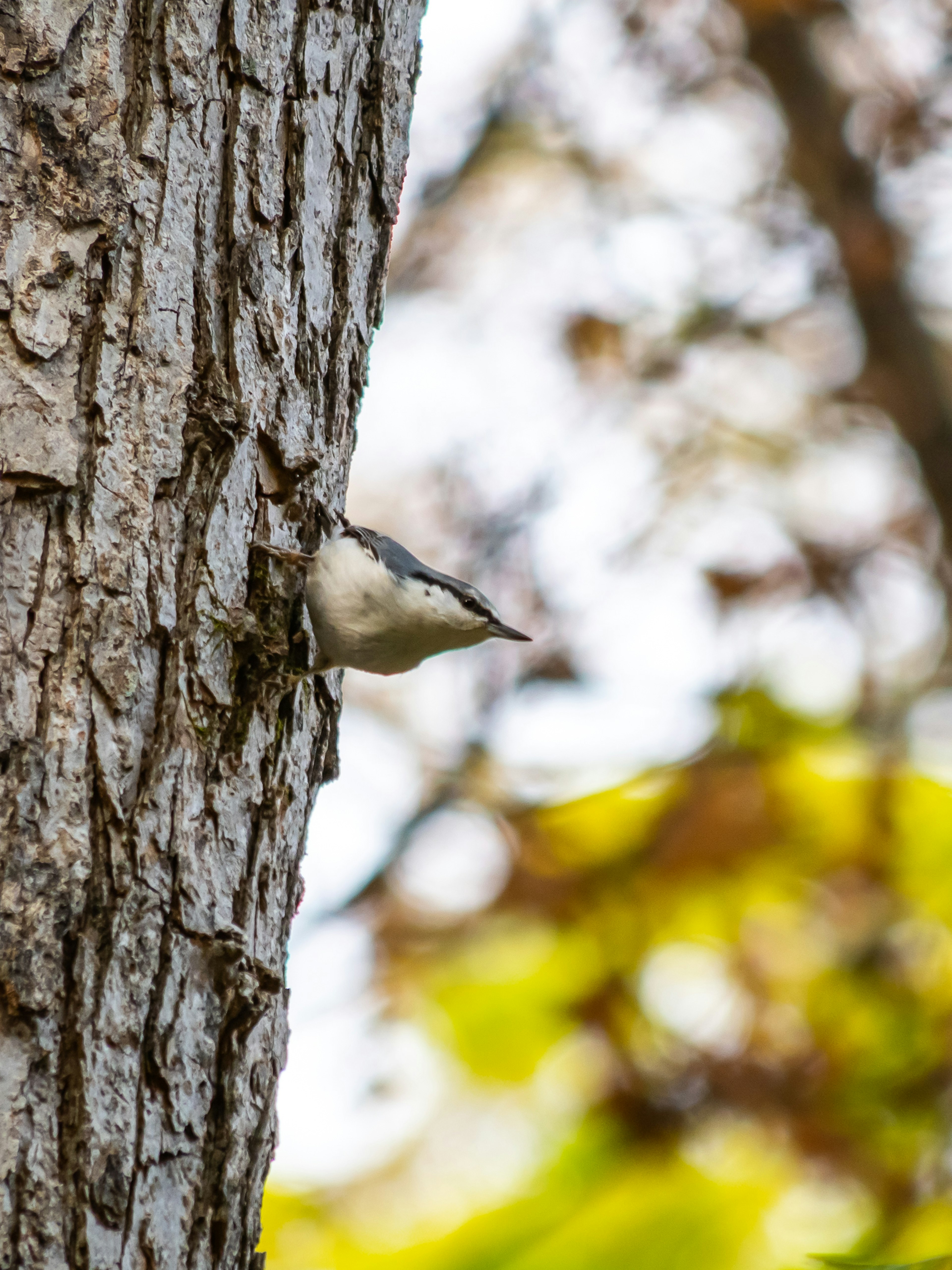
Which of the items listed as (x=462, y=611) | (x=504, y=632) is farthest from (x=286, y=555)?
(x=504, y=632)

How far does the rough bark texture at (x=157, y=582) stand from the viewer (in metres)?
1.37

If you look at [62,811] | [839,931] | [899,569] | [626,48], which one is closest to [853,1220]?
[839,931]

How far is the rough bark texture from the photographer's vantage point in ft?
4.50

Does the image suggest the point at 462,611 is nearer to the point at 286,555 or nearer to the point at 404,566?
the point at 404,566

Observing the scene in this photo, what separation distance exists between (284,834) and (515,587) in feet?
9.91

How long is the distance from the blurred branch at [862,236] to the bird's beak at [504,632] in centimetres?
268

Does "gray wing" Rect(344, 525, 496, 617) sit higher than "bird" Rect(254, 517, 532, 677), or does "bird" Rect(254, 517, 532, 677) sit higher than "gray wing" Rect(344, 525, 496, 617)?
"gray wing" Rect(344, 525, 496, 617)

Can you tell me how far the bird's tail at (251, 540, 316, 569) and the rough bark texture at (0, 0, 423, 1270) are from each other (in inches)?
0.7

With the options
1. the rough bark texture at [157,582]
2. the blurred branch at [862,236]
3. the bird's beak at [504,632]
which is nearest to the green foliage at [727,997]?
the blurred branch at [862,236]

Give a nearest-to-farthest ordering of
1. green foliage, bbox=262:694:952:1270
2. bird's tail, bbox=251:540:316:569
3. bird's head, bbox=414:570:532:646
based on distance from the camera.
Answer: bird's tail, bbox=251:540:316:569 < bird's head, bbox=414:570:532:646 < green foliage, bbox=262:694:952:1270

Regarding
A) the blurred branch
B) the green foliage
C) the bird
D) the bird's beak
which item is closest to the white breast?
the bird

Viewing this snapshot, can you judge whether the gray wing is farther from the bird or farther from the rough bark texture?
the rough bark texture

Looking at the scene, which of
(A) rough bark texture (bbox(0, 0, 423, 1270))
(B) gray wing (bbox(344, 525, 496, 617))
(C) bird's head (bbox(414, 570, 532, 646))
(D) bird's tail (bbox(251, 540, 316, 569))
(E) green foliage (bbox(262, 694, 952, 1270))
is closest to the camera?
(A) rough bark texture (bbox(0, 0, 423, 1270))

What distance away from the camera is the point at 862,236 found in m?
4.87
